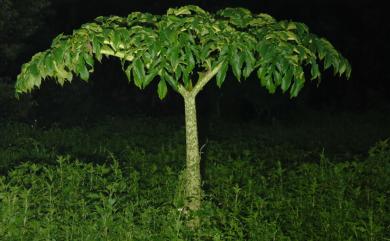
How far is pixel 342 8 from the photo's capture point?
1906 centimetres

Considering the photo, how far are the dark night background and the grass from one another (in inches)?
185

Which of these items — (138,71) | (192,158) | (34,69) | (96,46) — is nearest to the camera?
(138,71)

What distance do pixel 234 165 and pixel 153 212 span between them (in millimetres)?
3219

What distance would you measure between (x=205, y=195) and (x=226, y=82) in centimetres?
1137

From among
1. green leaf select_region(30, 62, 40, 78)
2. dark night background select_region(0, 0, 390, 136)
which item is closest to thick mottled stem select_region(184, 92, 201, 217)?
green leaf select_region(30, 62, 40, 78)

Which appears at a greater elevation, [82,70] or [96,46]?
[96,46]

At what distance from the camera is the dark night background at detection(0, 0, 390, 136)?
17.0 meters

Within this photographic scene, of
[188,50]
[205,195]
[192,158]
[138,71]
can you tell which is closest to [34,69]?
[138,71]

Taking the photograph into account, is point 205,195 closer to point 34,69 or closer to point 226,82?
point 34,69

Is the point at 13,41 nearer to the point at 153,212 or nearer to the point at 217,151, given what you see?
the point at 217,151

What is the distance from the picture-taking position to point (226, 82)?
1742 centimetres

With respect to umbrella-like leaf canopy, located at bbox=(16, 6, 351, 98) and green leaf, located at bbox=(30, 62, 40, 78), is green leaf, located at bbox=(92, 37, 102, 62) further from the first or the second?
green leaf, located at bbox=(30, 62, 40, 78)

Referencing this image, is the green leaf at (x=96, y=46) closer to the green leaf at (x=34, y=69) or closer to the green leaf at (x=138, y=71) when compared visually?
the green leaf at (x=138, y=71)

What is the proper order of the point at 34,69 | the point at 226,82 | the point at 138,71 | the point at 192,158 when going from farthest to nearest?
the point at 226,82 → the point at 192,158 → the point at 34,69 → the point at 138,71
